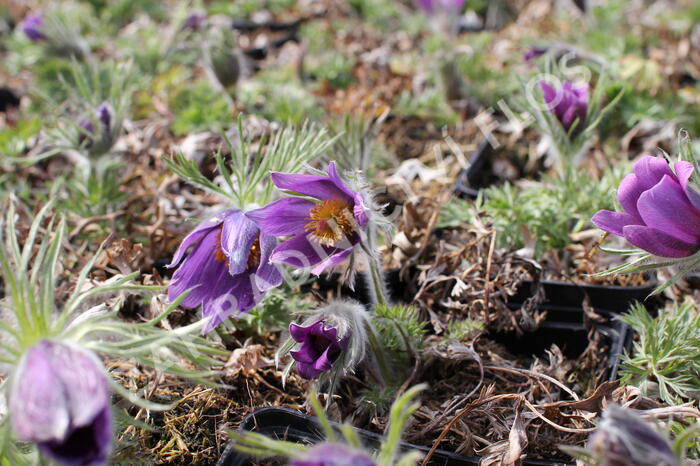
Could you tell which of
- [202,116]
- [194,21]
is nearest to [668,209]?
[202,116]

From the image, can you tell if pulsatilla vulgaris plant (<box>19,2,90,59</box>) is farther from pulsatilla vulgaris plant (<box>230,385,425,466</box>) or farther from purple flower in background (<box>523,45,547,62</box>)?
pulsatilla vulgaris plant (<box>230,385,425,466</box>)

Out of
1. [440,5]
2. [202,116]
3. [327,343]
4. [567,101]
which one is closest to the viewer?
[327,343]

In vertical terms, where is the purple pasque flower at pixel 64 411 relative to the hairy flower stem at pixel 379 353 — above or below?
above

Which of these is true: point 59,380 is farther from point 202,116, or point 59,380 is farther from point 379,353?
point 202,116

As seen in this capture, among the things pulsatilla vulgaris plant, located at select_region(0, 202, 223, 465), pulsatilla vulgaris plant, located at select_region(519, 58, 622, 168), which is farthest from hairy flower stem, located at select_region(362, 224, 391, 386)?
pulsatilla vulgaris plant, located at select_region(519, 58, 622, 168)

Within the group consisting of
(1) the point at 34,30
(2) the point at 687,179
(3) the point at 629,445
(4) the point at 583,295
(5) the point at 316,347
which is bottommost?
(4) the point at 583,295

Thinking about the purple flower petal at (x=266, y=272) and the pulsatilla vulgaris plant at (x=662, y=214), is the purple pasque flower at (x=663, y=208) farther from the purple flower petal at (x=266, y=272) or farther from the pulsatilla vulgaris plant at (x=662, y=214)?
the purple flower petal at (x=266, y=272)

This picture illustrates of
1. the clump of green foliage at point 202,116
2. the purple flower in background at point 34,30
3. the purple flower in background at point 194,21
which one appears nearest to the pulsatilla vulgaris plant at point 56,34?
the purple flower in background at point 34,30
